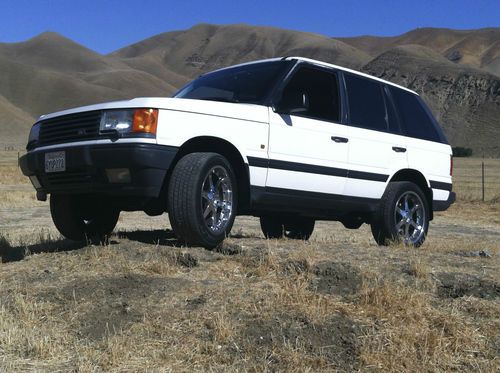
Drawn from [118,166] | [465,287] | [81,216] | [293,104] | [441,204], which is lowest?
[465,287]

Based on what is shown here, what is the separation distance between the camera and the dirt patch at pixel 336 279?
4.64 m

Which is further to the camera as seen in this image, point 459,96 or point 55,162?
point 459,96

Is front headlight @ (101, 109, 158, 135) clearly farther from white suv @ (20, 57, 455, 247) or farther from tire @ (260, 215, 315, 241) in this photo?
tire @ (260, 215, 315, 241)

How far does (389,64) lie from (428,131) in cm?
13382

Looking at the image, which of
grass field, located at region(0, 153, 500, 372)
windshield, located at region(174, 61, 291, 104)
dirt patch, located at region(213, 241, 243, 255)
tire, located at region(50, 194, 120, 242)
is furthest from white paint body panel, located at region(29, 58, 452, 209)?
tire, located at region(50, 194, 120, 242)

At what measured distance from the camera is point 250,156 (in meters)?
5.69

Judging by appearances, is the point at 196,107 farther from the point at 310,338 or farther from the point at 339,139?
the point at 310,338

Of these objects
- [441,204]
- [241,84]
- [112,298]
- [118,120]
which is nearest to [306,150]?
[241,84]

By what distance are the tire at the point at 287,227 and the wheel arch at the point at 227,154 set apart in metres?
2.53

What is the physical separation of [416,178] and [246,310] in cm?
420

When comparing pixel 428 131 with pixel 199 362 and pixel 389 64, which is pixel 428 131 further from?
pixel 389 64

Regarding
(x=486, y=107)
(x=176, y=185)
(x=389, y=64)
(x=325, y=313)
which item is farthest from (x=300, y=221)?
(x=389, y=64)

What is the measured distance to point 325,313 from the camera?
416 cm

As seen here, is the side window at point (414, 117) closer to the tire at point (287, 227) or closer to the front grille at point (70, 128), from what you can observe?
the tire at point (287, 227)
